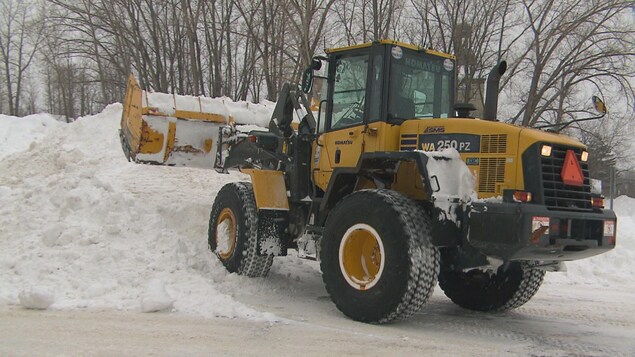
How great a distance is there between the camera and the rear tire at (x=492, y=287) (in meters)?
6.68

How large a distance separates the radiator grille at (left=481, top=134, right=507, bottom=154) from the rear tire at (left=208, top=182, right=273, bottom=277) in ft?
10.4

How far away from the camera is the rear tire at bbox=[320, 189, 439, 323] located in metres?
5.38

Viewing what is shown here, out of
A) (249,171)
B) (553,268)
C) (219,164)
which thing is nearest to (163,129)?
(219,164)

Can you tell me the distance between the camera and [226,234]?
7953 mm

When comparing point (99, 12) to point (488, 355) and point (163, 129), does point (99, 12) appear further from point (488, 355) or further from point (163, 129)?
point (488, 355)

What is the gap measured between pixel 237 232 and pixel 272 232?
496 millimetres

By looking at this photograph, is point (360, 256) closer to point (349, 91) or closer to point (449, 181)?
point (449, 181)

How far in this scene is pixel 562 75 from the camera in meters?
20.9

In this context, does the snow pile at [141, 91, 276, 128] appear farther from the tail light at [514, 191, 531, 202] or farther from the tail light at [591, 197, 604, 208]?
the tail light at [591, 197, 604, 208]

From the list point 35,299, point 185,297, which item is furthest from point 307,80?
point 35,299

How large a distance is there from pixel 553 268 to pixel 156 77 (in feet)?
68.2

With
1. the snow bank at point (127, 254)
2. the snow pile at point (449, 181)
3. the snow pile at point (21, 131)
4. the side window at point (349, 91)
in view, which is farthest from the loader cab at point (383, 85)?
the snow pile at point (21, 131)

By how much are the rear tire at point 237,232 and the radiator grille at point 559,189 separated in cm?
361

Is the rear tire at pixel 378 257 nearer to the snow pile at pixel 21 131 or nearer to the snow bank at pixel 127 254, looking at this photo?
the snow bank at pixel 127 254
